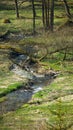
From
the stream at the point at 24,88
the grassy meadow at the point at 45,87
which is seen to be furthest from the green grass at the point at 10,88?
the stream at the point at 24,88

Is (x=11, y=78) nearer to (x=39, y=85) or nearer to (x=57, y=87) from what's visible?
(x=39, y=85)

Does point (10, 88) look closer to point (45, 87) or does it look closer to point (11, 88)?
point (11, 88)

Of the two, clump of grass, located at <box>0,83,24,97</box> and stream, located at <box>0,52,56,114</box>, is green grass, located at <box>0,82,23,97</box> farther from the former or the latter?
stream, located at <box>0,52,56,114</box>

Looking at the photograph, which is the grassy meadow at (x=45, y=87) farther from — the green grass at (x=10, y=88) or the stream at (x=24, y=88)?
the stream at (x=24, y=88)

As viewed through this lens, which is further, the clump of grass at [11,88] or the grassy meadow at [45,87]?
the clump of grass at [11,88]

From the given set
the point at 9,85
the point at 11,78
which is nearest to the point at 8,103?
the point at 9,85

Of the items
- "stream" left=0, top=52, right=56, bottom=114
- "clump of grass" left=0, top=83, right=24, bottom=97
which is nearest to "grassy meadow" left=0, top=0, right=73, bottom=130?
"clump of grass" left=0, top=83, right=24, bottom=97
